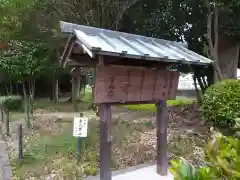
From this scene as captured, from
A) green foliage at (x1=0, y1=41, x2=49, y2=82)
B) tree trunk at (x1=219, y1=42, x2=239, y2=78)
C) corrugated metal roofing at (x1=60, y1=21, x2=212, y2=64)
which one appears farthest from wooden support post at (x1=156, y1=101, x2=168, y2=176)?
tree trunk at (x1=219, y1=42, x2=239, y2=78)

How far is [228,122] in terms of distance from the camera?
6.79 meters

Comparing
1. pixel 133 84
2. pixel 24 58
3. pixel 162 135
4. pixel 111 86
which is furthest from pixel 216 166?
pixel 24 58

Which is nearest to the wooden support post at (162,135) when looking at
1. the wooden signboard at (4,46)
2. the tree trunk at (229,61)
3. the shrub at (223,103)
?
the shrub at (223,103)

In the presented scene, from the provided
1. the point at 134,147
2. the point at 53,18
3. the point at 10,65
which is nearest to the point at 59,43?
the point at 53,18

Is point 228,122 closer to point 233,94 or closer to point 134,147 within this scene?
point 233,94

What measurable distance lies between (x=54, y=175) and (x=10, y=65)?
4.90 metres

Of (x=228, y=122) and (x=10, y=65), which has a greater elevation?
(x=10, y=65)

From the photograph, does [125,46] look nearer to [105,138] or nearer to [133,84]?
[133,84]

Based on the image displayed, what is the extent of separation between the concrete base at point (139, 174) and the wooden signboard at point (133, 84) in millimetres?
1441

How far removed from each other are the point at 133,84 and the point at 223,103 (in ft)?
11.7

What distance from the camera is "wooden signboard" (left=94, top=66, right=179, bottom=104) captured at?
3.82m

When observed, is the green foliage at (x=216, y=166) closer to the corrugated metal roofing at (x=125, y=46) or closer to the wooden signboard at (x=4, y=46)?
the corrugated metal roofing at (x=125, y=46)

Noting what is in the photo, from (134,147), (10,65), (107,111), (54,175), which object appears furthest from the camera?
(10,65)

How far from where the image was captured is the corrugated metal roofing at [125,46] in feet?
11.5
